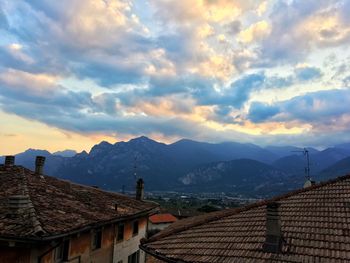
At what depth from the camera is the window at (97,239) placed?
67.5 ft

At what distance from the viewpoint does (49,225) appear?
47.8 ft

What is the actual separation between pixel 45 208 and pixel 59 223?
155 centimetres

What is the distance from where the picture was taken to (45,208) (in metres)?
16.5

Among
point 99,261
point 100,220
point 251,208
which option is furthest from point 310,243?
point 99,261

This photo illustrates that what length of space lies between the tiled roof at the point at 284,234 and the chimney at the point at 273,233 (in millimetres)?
191

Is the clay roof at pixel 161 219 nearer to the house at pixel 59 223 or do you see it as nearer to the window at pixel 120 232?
the house at pixel 59 223

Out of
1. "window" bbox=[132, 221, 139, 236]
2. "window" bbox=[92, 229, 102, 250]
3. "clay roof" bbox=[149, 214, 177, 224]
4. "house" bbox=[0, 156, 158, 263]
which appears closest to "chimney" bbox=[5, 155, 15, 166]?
"house" bbox=[0, 156, 158, 263]

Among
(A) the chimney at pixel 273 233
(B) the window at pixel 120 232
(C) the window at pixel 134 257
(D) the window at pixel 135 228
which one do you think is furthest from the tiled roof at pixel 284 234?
(C) the window at pixel 134 257

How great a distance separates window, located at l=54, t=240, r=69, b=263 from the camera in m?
16.5

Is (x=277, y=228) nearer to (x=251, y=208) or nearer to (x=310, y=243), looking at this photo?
(x=310, y=243)

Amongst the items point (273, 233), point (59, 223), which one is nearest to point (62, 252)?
point (59, 223)

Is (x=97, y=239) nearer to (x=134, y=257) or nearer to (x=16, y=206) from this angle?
(x=16, y=206)

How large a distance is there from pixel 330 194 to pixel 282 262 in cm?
545

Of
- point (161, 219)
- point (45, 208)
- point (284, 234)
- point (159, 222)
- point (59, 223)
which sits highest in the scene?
point (45, 208)
